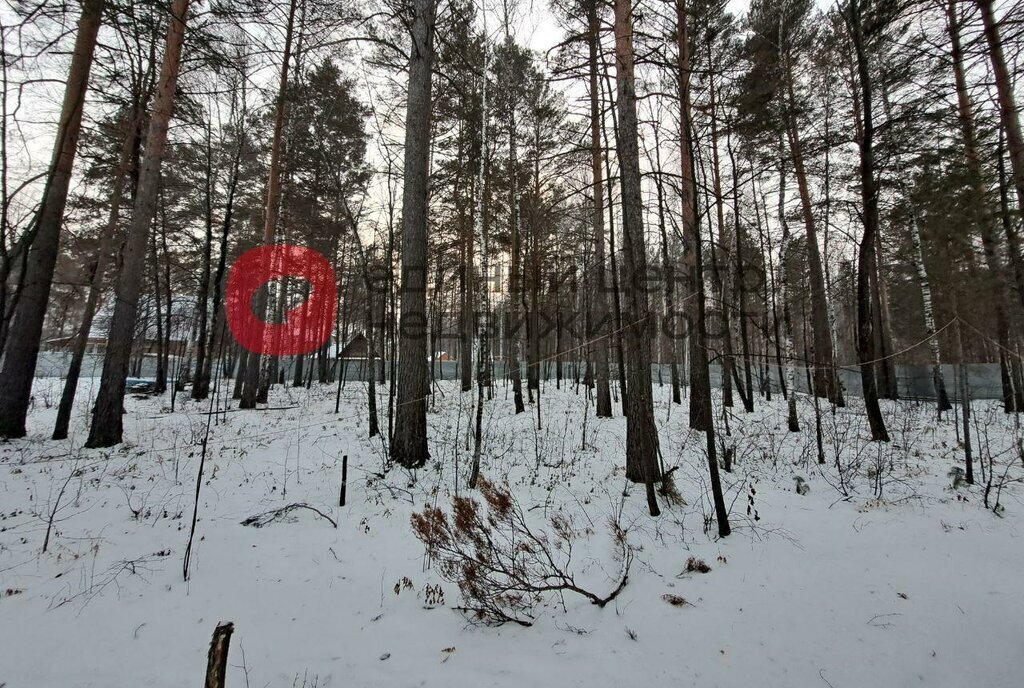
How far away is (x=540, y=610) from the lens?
268 cm

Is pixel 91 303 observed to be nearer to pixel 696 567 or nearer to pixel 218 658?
pixel 218 658

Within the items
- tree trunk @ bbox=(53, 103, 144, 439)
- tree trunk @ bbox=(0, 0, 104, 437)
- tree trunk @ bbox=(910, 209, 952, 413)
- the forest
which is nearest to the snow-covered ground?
the forest

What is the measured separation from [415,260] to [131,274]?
5150mm

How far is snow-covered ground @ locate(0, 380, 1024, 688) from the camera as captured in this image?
2146 millimetres

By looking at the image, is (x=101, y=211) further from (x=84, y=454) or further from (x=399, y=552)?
(x=399, y=552)

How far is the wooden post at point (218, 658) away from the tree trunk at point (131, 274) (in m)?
7.68

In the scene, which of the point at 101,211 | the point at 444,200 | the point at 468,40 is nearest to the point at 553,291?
the point at 444,200

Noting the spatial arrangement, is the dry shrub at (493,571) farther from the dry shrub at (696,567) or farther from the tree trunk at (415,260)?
the tree trunk at (415,260)

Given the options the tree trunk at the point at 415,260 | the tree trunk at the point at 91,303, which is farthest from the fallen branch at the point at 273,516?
the tree trunk at the point at 91,303

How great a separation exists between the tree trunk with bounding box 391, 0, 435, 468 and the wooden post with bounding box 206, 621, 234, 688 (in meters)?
4.34

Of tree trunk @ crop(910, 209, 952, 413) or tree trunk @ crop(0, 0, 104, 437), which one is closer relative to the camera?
tree trunk @ crop(0, 0, 104, 437)

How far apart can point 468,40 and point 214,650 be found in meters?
8.32

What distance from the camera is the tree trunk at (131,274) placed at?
664 cm

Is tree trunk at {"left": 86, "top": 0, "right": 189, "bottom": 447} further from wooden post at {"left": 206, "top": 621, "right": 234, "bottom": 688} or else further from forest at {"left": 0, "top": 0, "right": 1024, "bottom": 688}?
wooden post at {"left": 206, "top": 621, "right": 234, "bottom": 688}
